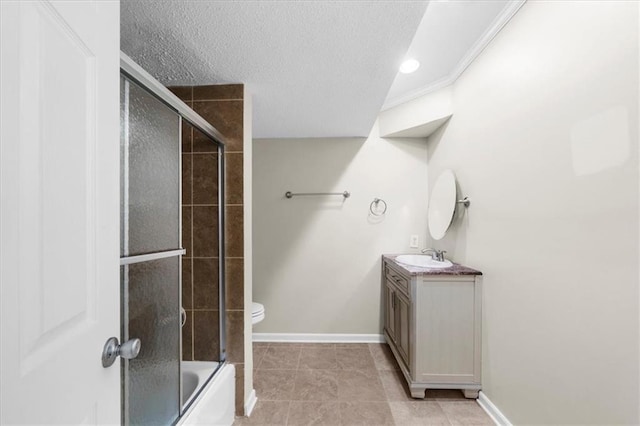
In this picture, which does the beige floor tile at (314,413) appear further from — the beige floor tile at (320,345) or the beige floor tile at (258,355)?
the beige floor tile at (320,345)

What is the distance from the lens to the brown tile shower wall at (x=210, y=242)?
171 cm

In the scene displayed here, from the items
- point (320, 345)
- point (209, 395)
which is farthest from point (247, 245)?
point (320, 345)

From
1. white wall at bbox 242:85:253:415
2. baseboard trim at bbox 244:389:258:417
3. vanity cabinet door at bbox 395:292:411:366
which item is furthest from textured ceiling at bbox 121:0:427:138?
baseboard trim at bbox 244:389:258:417

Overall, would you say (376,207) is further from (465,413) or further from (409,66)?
(465,413)

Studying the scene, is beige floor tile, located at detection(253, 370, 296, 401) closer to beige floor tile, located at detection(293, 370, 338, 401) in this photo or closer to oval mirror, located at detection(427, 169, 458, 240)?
beige floor tile, located at detection(293, 370, 338, 401)

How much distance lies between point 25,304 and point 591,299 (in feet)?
5.59

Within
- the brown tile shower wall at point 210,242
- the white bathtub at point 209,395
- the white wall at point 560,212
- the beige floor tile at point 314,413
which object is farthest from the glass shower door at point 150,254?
the white wall at point 560,212

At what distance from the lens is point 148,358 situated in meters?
1.12

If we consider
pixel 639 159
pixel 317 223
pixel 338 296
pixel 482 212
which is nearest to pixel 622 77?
pixel 639 159

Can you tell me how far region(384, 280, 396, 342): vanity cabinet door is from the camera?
2.42 meters

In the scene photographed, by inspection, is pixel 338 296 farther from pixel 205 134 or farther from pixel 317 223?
pixel 205 134

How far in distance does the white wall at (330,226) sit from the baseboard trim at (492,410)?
112 centimetres

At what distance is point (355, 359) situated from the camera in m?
2.49

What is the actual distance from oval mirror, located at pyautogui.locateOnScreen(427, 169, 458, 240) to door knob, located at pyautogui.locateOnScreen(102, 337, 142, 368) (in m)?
2.18
